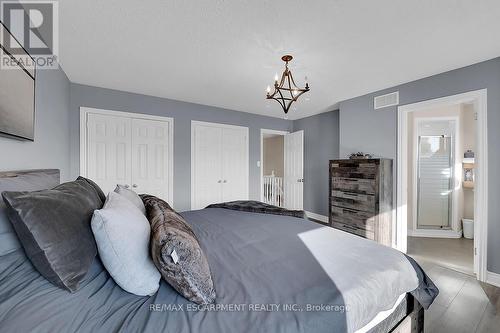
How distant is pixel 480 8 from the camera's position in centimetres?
170

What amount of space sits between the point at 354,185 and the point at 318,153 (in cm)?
177

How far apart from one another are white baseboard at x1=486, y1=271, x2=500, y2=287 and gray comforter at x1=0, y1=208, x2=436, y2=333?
6.59ft

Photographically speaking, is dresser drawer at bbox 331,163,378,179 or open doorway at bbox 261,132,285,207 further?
open doorway at bbox 261,132,285,207

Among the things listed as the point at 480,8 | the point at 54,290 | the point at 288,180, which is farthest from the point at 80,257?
the point at 288,180

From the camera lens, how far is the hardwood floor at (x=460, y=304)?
1.74 metres

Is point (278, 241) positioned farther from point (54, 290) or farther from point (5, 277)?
point (5, 277)

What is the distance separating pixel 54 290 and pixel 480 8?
311cm

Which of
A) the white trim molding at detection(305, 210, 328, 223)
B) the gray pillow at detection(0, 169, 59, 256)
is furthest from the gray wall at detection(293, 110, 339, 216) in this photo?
the gray pillow at detection(0, 169, 59, 256)

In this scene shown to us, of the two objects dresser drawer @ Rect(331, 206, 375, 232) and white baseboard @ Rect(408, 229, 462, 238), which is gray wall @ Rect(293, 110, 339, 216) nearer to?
dresser drawer @ Rect(331, 206, 375, 232)

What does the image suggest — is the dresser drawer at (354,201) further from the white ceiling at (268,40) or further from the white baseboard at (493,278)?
the white ceiling at (268,40)

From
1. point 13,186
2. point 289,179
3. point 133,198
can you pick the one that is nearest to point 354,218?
point 289,179

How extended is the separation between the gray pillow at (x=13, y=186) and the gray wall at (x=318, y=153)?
4459 mm

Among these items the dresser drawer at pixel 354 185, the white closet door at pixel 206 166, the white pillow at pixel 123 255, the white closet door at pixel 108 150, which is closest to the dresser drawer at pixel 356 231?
the dresser drawer at pixel 354 185

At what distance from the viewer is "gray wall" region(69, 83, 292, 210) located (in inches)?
129
